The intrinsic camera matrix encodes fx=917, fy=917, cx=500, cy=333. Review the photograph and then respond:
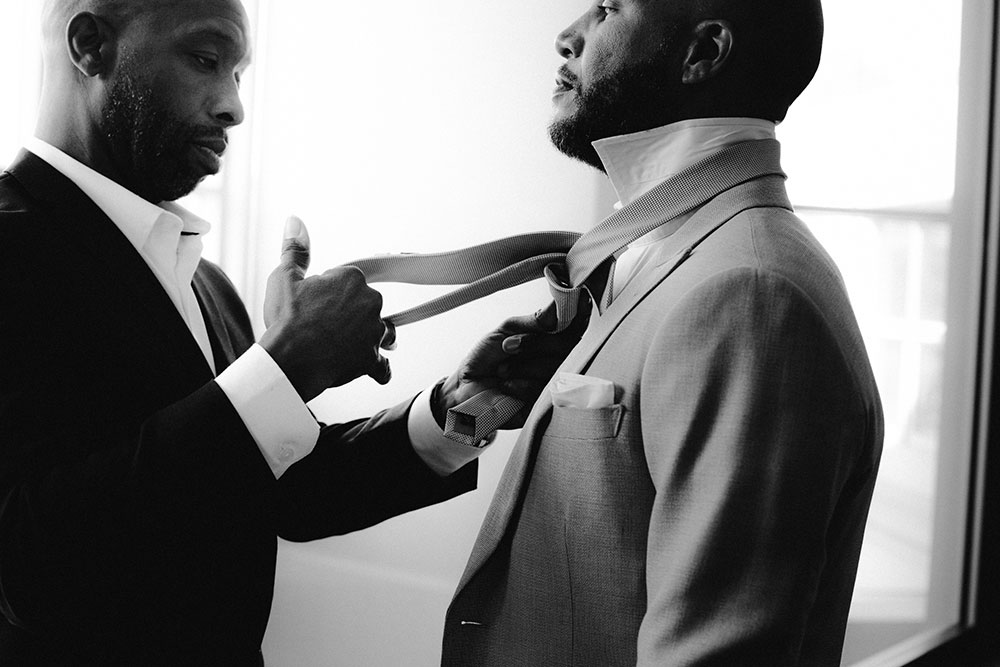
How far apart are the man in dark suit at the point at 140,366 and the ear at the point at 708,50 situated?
0.43m

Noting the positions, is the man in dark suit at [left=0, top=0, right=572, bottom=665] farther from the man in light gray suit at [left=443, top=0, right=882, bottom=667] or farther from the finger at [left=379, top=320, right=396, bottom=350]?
the man in light gray suit at [left=443, top=0, right=882, bottom=667]

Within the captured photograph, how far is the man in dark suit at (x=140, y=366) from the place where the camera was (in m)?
1.10

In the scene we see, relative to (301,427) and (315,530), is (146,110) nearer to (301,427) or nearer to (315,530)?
(301,427)

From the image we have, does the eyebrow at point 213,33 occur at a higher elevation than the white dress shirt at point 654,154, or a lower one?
higher

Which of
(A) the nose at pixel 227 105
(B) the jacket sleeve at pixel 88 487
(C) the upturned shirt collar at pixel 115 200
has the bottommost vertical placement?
(B) the jacket sleeve at pixel 88 487

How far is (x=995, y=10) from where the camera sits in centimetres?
358

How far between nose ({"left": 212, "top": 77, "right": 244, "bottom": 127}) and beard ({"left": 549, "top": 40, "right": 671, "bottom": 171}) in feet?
1.62

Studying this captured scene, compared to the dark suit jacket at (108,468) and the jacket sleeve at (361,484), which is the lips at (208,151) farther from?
the jacket sleeve at (361,484)

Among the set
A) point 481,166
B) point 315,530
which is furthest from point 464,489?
point 481,166

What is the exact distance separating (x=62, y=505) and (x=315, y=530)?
0.56m

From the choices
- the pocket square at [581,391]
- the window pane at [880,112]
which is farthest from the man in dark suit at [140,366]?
the window pane at [880,112]

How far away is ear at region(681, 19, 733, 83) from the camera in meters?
1.15

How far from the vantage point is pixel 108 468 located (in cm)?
109

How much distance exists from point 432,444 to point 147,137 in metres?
0.65
